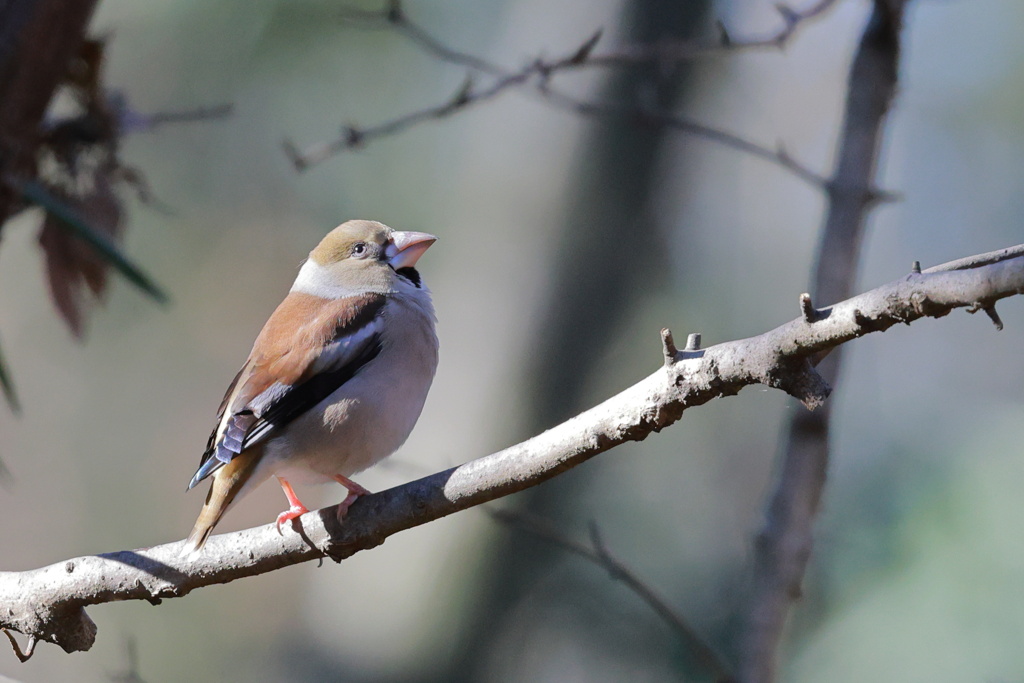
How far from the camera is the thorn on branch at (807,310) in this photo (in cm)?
154

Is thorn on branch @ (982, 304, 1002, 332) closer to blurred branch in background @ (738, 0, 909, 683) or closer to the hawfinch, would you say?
blurred branch in background @ (738, 0, 909, 683)

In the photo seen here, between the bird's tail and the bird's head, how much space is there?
82cm

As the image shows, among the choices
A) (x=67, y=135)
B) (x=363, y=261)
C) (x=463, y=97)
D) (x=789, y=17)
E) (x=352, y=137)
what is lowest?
(x=363, y=261)

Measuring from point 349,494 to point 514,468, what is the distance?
0.88 metres

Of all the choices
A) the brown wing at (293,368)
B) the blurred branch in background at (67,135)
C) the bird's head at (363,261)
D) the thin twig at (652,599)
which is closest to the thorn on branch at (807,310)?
the thin twig at (652,599)

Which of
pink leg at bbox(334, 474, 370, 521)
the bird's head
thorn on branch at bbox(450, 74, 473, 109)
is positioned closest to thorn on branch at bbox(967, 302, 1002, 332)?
pink leg at bbox(334, 474, 370, 521)

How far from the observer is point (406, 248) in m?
3.61

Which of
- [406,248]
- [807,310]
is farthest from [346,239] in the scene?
[807,310]

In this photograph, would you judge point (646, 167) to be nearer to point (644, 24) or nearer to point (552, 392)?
point (644, 24)

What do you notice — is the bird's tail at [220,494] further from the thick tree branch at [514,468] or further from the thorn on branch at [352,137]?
the thorn on branch at [352,137]

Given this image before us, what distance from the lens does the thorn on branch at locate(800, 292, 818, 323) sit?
5.05 ft

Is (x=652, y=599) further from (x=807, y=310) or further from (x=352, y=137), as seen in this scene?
(x=352, y=137)

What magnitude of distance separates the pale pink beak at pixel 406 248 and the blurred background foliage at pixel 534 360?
1035 millimetres

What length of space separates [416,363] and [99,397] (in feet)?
28.2
